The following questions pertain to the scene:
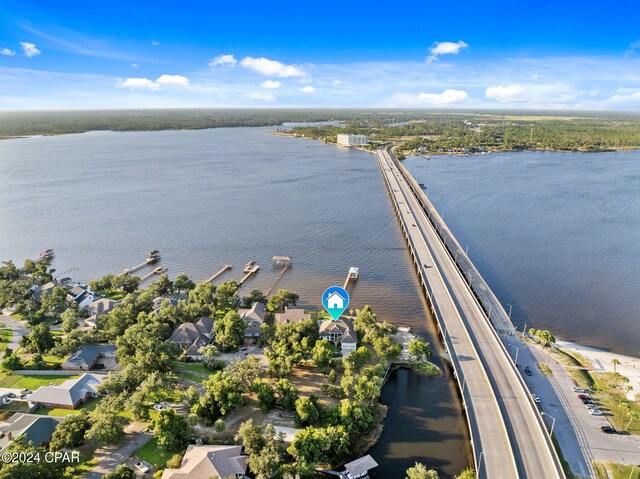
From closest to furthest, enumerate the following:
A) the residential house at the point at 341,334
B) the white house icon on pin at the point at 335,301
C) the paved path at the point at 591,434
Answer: the paved path at the point at 591,434, the residential house at the point at 341,334, the white house icon on pin at the point at 335,301

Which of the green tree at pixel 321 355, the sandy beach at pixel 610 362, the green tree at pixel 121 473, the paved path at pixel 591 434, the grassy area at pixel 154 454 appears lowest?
the paved path at pixel 591 434

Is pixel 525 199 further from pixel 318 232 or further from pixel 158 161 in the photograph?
pixel 158 161

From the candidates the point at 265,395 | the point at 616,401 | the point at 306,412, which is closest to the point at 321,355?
the point at 265,395

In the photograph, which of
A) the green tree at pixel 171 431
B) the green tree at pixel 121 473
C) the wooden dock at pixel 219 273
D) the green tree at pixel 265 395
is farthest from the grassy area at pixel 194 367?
the wooden dock at pixel 219 273

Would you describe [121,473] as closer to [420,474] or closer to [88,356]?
[88,356]

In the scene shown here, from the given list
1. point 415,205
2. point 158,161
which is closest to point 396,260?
point 415,205

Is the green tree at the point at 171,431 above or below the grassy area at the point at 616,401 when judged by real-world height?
above

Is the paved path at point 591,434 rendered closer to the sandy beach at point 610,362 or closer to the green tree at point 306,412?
the sandy beach at point 610,362
